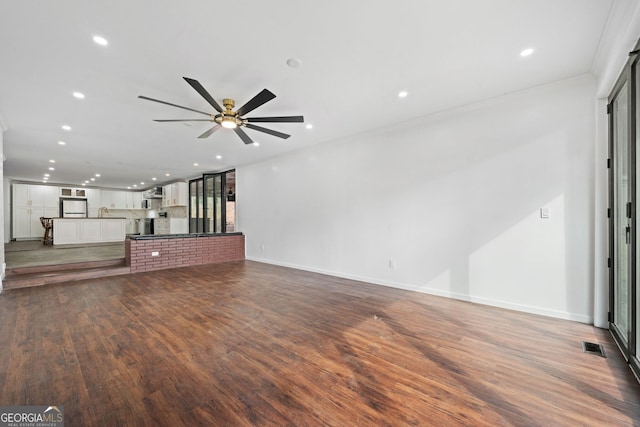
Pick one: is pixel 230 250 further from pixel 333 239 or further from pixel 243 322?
pixel 243 322

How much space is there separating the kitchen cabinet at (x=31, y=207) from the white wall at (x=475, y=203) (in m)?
12.2

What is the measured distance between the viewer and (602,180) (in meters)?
2.59

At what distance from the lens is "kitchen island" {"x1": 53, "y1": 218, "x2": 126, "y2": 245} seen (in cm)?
782

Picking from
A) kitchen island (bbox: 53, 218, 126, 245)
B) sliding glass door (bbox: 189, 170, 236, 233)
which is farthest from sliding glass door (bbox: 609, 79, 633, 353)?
kitchen island (bbox: 53, 218, 126, 245)

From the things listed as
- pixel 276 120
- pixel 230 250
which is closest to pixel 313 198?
pixel 276 120

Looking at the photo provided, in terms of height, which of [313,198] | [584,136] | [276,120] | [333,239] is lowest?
[333,239]

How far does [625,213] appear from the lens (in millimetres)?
2213

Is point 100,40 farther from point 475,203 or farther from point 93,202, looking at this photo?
point 93,202

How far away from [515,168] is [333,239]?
303 cm

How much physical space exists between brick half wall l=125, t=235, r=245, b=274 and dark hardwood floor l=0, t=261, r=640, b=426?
2011mm

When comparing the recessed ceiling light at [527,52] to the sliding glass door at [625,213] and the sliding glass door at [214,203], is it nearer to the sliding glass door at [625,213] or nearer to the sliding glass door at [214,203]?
the sliding glass door at [625,213]

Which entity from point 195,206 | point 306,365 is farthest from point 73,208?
point 306,365

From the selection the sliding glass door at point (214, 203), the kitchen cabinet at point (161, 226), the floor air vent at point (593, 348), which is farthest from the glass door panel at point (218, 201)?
the floor air vent at point (593, 348)

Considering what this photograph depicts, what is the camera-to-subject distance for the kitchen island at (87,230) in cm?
782
